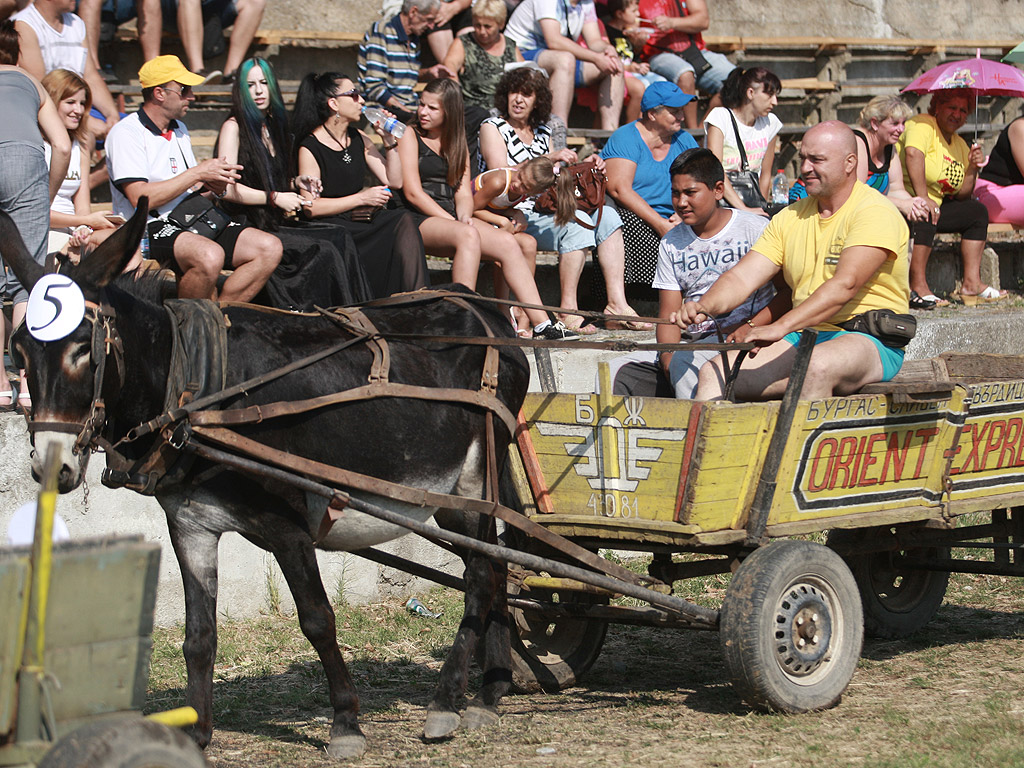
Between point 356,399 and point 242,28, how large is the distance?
6101 mm

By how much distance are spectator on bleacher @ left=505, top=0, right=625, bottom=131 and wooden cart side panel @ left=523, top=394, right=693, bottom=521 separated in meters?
5.61

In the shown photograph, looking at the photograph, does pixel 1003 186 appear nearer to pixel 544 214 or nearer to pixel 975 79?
pixel 975 79

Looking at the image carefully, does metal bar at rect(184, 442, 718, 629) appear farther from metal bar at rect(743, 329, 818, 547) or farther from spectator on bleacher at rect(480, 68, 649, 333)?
spectator on bleacher at rect(480, 68, 649, 333)

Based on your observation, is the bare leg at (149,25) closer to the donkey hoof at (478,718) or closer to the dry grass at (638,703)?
the dry grass at (638,703)

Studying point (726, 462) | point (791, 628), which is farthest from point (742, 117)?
point (791, 628)

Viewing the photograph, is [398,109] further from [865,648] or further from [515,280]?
[865,648]

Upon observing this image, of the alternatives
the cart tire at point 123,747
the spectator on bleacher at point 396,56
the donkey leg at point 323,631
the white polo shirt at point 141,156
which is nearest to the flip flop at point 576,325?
the spectator on bleacher at point 396,56

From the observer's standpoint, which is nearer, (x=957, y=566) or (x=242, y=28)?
(x=957, y=566)

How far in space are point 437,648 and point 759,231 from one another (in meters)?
2.74

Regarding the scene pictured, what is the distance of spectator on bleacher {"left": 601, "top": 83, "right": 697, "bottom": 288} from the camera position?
899 centimetres

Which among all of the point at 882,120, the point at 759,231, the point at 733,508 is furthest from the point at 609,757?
the point at 882,120

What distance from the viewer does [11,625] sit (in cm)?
305

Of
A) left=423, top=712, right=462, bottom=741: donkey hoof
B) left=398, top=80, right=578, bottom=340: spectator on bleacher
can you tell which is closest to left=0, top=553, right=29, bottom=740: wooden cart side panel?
left=423, top=712, right=462, bottom=741: donkey hoof

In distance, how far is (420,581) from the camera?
728 centimetres
